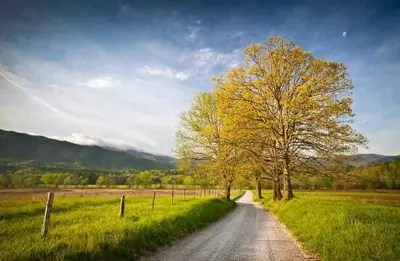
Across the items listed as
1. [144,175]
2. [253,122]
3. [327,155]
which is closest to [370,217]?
[327,155]

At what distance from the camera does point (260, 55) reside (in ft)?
82.7

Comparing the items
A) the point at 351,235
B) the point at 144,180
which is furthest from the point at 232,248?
the point at 144,180

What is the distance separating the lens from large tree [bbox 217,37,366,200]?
22.6 metres

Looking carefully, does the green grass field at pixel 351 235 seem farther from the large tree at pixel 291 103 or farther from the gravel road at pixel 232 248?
the large tree at pixel 291 103

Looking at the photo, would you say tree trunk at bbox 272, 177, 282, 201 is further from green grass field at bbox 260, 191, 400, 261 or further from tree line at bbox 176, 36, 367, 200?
green grass field at bbox 260, 191, 400, 261

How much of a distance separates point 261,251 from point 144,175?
434ft

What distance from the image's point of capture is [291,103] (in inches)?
870

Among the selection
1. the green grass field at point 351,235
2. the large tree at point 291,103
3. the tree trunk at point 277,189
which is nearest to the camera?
the green grass field at point 351,235

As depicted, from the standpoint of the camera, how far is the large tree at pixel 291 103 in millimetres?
22578

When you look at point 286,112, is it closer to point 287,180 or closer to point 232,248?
point 287,180

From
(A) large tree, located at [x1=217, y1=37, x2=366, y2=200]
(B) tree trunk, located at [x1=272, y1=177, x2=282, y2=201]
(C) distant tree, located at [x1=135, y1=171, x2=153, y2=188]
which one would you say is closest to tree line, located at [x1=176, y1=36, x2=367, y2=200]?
(A) large tree, located at [x1=217, y1=37, x2=366, y2=200]

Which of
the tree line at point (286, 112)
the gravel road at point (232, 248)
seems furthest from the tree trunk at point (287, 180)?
the gravel road at point (232, 248)

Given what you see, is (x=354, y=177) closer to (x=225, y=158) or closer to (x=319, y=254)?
(x=225, y=158)

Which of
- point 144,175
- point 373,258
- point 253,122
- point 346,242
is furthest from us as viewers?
point 144,175
